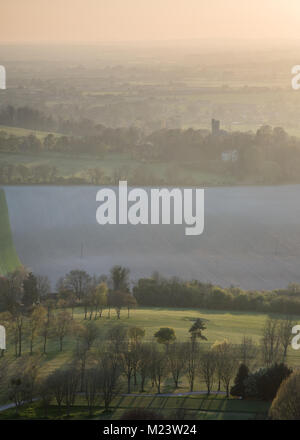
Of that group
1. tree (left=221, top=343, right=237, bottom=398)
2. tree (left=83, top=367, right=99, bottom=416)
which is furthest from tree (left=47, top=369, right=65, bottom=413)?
tree (left=221, top=343, right=237, bottom=398)

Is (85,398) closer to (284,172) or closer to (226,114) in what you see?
(284,172)

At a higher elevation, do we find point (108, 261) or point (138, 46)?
point (138, 46)

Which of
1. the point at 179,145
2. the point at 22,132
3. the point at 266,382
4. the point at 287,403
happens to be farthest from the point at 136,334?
the point at 22,132

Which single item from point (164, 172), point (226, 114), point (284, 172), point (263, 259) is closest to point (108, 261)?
point (263, 259)

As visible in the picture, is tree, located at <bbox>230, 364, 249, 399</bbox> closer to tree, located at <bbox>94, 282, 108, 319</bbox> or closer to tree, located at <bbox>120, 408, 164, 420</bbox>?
tree, located at <bbox>120, 408, 164, 420</bbox>

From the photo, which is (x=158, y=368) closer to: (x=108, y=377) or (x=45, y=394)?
(x=108, y=377)
